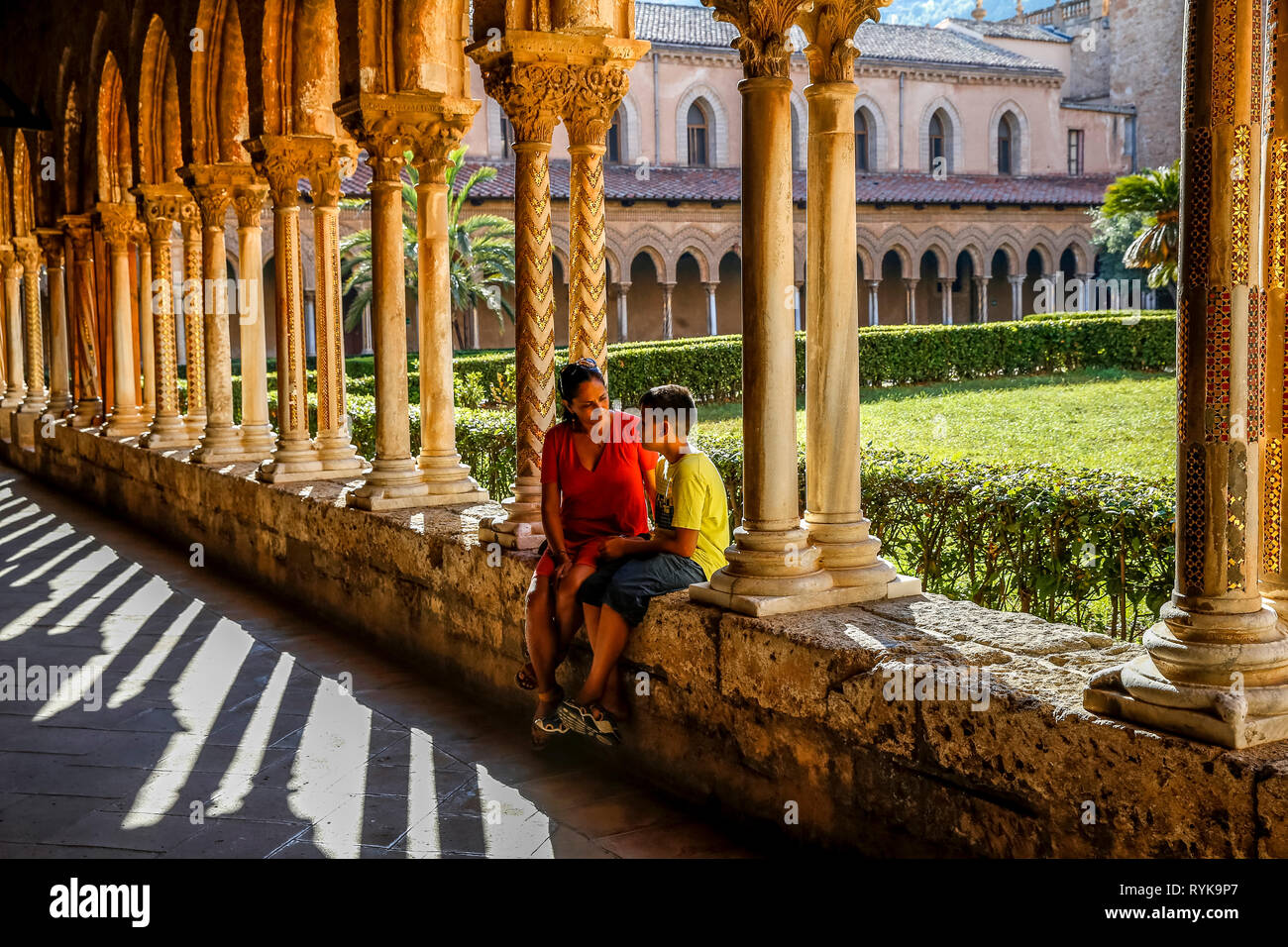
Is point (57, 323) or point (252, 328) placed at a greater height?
point (57, 323)

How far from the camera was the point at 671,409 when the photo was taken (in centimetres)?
408

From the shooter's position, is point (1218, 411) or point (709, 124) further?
point (709, 124)

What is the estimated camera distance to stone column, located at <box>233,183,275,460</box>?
855 centimetres

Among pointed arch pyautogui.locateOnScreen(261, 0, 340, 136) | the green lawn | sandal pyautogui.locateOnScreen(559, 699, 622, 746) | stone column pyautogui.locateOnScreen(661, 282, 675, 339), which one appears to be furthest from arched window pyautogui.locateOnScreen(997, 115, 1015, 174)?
sandal pyautogui.locateOnScreen(559, 699, 622, 746)

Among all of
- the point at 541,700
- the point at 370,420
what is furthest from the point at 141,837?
the point at 370,420

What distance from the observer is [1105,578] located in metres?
5.28

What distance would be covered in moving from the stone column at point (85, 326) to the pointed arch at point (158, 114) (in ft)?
8.11

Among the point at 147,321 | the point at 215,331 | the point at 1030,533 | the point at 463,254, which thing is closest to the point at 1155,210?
the point at 463,254

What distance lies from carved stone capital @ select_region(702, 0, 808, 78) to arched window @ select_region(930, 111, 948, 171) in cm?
3474

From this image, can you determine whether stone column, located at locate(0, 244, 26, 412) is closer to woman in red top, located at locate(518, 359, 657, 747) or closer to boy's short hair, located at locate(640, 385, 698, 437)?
woman in red top, located at locate(518, 359, 657, 747)

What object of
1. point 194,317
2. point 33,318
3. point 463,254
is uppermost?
point 463,254

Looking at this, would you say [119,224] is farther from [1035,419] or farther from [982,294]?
[982,294]

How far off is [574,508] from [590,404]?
0.36 m

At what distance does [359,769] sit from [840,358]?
2100 millimetres
